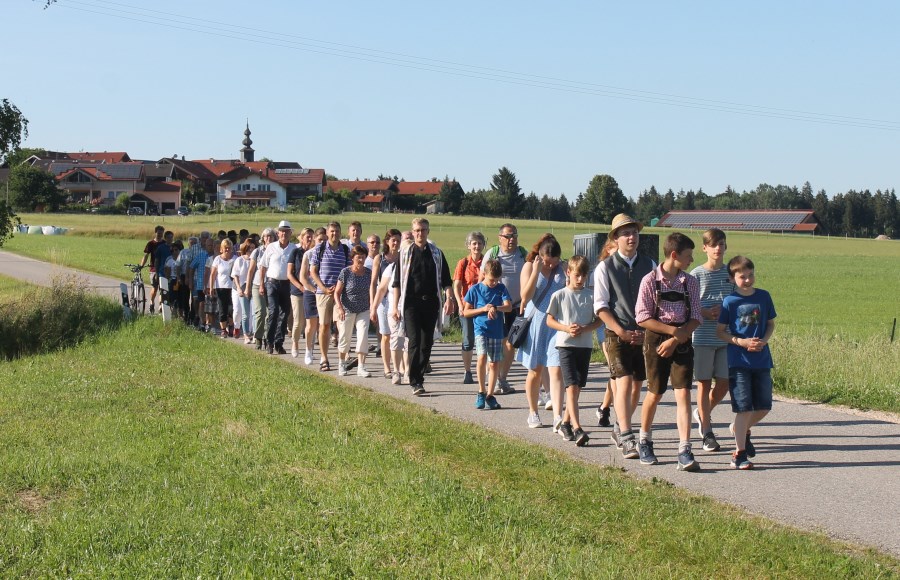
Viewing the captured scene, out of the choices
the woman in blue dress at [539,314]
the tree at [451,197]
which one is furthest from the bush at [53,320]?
the tree at [451,197]

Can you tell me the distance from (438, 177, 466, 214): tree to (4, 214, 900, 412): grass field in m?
25.7

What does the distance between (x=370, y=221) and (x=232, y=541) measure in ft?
276

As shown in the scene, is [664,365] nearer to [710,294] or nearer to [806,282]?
[710,294]

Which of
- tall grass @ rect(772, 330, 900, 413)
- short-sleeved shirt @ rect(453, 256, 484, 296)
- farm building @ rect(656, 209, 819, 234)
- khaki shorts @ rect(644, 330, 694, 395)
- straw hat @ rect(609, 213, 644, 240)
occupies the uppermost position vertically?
A: farm building @ rect(656, 209, 819, 234)

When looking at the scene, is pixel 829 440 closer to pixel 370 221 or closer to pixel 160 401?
pixel 160 401

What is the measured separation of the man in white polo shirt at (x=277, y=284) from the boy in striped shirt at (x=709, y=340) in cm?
759

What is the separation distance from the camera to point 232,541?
5746mm

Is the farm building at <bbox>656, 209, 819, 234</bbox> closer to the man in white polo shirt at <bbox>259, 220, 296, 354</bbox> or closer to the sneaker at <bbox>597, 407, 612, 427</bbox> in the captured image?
the man in white polo shirt at <bbox>259, 220, 296, 354</bbox>

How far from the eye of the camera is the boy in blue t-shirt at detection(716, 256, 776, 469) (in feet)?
26.2

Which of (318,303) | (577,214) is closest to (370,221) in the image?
(577,214)

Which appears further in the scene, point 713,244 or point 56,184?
point 56,184

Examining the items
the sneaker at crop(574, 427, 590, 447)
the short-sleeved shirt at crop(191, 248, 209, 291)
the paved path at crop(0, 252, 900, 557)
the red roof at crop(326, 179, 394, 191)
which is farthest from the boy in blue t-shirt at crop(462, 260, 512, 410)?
the red roof at crop(326, 179, 394, 191)

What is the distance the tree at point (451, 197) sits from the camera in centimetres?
12888

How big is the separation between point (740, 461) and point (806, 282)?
122 ft
